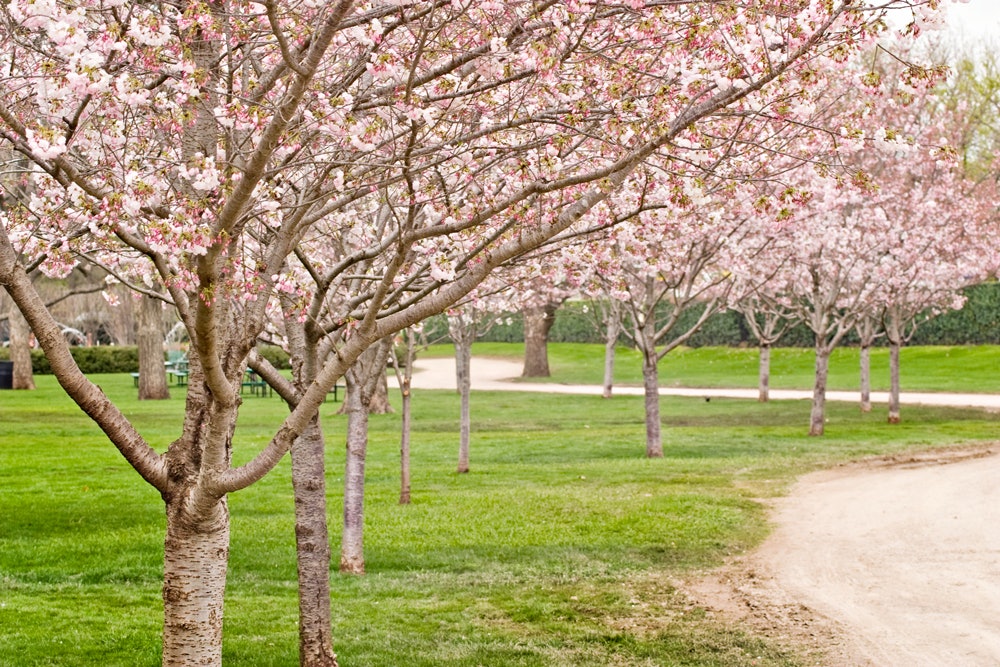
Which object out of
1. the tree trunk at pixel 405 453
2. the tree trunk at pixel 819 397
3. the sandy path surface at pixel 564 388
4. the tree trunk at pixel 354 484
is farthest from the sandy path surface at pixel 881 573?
the sandy path surface at pixel 564 388

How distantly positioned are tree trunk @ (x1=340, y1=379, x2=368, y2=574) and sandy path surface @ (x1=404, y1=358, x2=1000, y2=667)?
3583 mm

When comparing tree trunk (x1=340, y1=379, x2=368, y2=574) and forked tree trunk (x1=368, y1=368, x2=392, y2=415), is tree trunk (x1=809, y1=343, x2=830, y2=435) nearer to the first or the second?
forked tree trunk (x1=368, y1=368, x2=392, y2=415)

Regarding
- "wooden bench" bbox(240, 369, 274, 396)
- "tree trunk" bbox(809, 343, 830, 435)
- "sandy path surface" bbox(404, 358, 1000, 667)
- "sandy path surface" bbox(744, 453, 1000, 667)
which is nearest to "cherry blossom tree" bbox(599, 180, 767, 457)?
"tree trunk" bbox(809, 343, 830, 435)

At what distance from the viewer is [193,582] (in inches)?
234

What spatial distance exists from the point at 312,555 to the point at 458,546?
512cm

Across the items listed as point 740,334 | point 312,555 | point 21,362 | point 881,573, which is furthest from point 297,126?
point 740,334

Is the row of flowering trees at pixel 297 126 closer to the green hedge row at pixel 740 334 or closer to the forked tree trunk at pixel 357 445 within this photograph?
the forked tree trunk at pixel 357 445

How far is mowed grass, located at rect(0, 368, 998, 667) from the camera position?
914 cm

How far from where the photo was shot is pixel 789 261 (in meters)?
24.5

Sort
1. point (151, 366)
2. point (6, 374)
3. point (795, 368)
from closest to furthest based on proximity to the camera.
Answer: point (151, 366), point (6, 374), point (795, 368)

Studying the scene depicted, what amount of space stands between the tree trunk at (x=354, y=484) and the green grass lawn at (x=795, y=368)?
1065 inches

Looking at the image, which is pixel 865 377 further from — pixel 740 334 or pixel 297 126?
pixel 297 126

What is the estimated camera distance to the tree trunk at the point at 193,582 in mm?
5918

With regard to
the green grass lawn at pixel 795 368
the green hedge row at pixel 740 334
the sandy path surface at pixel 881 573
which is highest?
the green hedge row at pixel 740 334
